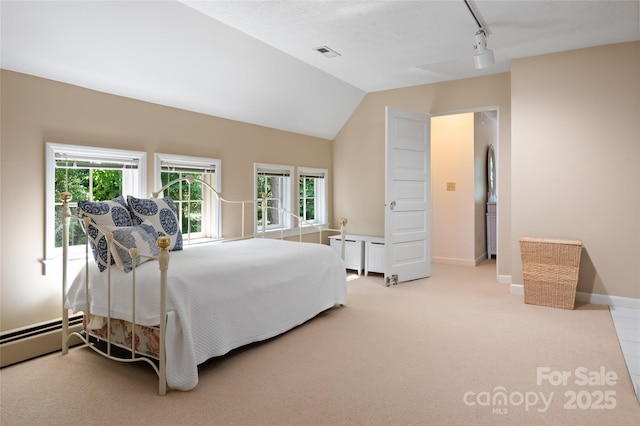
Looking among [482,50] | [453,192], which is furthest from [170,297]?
[453,192]

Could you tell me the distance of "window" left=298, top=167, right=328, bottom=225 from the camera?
5962 millimetres

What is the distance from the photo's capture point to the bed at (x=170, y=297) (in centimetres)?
233

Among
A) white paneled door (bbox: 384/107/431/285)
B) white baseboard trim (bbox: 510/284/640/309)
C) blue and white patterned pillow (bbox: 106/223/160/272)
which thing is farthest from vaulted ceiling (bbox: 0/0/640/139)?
white baseboard trim (bbox: 510/284/640/309)

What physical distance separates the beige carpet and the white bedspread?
0.15 m

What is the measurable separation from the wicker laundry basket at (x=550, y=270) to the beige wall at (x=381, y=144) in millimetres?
898

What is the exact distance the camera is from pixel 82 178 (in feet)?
10.8

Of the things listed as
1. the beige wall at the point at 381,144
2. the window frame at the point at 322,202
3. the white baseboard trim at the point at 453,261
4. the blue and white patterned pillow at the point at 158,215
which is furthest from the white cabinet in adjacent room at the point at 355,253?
the blue and white patterned pillow at the point at 158,215

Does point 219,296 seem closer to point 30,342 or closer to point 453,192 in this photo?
point 30,342

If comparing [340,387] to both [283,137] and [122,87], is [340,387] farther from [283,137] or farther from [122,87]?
[283,137]

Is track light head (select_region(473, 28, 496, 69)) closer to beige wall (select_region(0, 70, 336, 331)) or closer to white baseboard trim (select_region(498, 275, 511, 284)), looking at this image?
white baseboard trim (select_region(498, 275, 511, 284))

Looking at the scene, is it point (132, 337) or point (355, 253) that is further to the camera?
point (355, 253)

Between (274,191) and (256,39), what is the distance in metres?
2.13

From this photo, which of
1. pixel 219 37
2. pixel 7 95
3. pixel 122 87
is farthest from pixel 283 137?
pixel 7 95

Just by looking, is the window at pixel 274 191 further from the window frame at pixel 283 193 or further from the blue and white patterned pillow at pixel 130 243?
the blue and white patterned pillow at pixel 130 243
